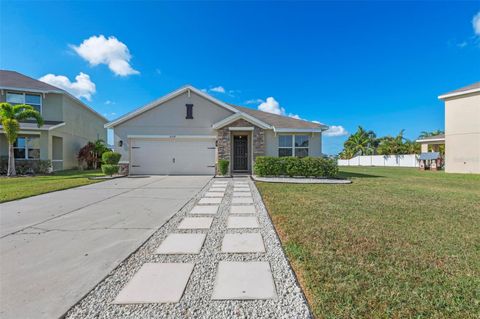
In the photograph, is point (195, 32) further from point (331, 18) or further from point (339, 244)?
point (339, 244)

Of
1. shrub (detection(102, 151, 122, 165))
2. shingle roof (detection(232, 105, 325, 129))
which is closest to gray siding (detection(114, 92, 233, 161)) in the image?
shrub (detection(102, 151, 122, 165))

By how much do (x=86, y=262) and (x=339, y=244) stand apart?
3423 mm

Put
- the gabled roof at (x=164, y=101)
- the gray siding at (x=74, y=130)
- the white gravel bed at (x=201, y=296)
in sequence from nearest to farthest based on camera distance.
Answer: the white gravel bed at (x=201, y=296) < the gabled roof at (x=164, y=101) < the gray siding at (x=74, y=130)

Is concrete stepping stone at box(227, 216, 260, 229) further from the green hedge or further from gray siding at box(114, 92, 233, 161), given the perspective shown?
gray siding at box(114, 92, 233, 161)

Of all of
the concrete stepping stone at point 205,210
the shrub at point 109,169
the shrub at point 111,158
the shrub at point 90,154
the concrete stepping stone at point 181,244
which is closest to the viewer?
the concrete stepping stone at point 181,244

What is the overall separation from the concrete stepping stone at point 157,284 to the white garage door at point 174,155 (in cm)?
1103

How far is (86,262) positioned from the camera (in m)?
2.72

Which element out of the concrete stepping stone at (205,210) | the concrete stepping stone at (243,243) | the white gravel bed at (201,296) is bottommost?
the white gravel bed at (201,296)

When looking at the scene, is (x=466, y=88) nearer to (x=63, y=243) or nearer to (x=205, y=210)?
(x=205, y=210)

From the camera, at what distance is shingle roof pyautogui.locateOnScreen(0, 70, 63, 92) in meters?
15.9

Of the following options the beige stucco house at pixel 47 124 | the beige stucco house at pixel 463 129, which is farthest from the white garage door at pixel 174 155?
the beige stucco house at pixel 463 129

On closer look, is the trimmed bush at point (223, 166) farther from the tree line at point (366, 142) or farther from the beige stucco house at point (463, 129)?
the tree line at point (366, 142)

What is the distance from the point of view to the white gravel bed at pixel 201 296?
71.5 inches

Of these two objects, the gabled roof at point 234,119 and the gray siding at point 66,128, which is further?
the gray siding at point 66,128
